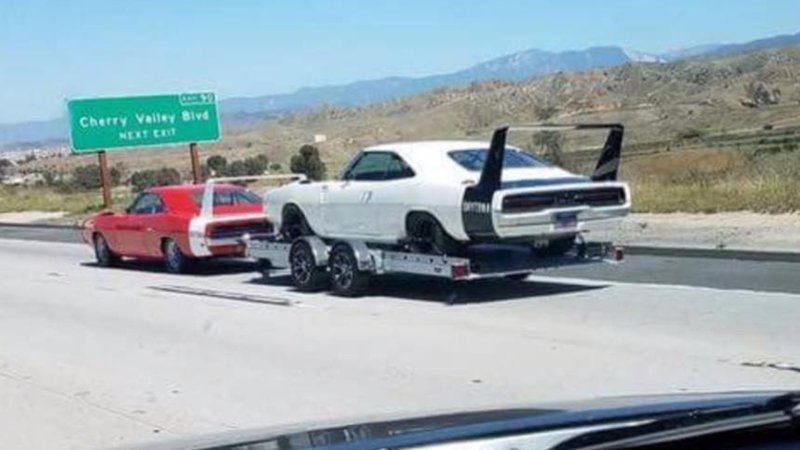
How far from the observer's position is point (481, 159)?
14422 mm

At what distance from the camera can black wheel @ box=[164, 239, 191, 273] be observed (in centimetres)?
1955

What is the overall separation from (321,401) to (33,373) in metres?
3.31

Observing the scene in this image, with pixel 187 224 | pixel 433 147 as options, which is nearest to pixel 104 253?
pixel 187 224

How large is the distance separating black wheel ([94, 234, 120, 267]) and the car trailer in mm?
6399

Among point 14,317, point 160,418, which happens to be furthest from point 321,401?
point 14,317

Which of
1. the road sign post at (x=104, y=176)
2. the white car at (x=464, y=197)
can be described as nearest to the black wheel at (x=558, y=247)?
the white car at (x=464, y=197)

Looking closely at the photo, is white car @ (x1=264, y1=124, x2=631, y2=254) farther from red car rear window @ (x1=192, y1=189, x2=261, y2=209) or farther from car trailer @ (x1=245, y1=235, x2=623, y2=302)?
red car rear window @ (x1=192, y1=189, x2=261, y2=209)

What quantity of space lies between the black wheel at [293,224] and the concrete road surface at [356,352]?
2.60ft

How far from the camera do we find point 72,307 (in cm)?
1602

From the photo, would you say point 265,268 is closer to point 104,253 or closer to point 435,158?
point 104,253

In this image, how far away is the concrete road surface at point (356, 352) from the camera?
27.7 ft

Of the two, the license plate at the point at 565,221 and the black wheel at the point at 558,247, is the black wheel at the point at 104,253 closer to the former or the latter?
the black wheel at the point at 558,247

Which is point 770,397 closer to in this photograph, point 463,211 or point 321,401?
point 321,401

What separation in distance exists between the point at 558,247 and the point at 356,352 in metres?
4.47
